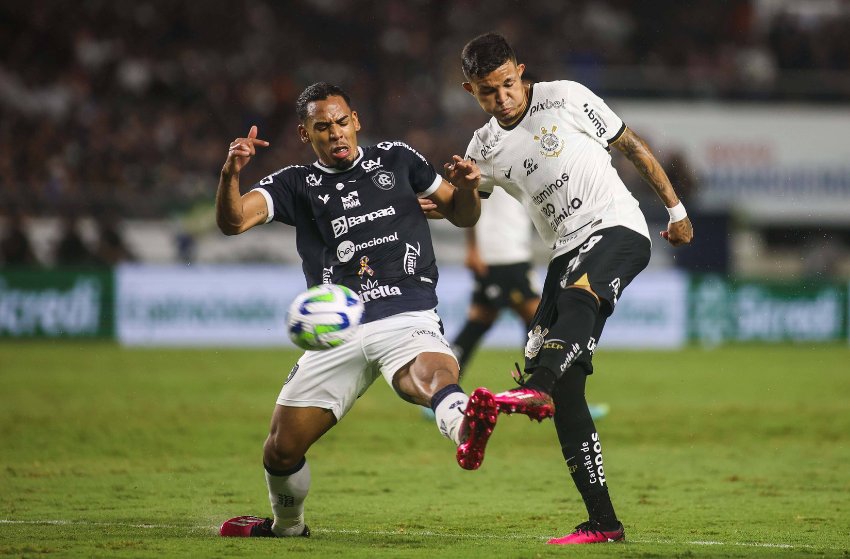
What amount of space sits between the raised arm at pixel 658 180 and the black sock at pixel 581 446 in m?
0.95

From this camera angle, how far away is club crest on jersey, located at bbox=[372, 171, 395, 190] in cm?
622

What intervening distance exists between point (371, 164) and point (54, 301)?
14.1 metres

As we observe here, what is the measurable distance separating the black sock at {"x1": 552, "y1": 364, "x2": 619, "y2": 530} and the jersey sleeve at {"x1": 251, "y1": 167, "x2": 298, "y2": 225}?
1.68m

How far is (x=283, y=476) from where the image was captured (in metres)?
6.07

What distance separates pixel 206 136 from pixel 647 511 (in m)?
16.5

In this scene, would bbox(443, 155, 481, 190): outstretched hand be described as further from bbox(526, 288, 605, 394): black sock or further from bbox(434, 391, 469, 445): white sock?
bbox(434, 391, 469, 445): white sock

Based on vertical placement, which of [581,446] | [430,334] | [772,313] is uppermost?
[430,334]

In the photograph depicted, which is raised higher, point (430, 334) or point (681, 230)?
point (681, 230)

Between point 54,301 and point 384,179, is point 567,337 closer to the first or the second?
point 384,179

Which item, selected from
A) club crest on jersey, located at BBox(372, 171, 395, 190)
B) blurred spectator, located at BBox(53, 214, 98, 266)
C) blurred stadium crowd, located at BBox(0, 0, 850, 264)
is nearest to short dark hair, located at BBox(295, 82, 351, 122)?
A: club crest on jersey, located at BBox(372, 171, 395, 190)

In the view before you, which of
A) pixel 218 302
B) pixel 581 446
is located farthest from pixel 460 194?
pixel 218 302

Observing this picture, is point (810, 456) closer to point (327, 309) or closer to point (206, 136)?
point (327, 309)

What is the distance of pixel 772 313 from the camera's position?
20.6m

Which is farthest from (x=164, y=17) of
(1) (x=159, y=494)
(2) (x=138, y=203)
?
→ (1) (x=159, y=494)
